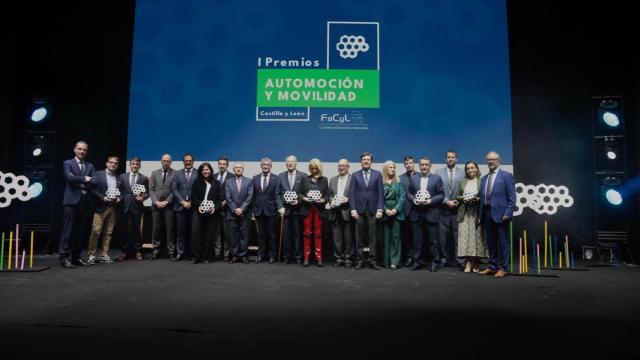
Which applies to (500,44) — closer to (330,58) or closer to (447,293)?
(330,58)

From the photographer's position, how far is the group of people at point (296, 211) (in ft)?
16.6

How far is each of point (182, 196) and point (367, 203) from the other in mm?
2795

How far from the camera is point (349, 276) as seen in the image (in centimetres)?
462

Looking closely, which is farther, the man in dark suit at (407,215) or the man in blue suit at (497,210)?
the man in dark suit at (407,215)

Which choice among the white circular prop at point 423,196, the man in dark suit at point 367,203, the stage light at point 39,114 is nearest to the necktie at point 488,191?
the white circular prop at point 423,196

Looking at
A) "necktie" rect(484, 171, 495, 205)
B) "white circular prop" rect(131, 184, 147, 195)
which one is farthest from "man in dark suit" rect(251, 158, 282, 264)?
"necktie" rect(484, 171, 495, 205)

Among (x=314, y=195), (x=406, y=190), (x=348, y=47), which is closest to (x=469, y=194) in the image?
(x=406, y=190)

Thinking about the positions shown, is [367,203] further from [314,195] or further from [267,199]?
[267,199]

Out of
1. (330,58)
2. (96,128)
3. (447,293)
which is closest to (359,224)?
(447,293)

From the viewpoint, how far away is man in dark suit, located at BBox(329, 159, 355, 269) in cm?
542

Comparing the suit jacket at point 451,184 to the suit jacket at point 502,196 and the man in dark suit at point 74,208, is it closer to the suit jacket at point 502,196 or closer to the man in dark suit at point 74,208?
the suit jacket at point 502,196

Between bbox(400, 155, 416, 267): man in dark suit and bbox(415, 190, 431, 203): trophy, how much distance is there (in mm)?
163

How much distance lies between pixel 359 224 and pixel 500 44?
3.99 meters

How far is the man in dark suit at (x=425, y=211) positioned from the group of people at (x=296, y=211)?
0.05ft
